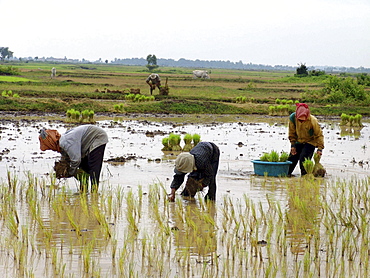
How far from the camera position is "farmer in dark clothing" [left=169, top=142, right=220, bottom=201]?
662 centimetres

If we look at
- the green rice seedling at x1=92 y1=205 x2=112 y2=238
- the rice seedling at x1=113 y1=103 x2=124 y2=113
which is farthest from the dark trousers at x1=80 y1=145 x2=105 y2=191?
the rice seedling at x1=113 y1=103 x2=124 y2=113

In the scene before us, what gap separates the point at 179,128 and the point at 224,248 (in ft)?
40.2

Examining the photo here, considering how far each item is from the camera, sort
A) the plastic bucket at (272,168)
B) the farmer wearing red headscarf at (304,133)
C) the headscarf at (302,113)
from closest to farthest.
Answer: the headscarf at (302,113), the farmer wearing red headscarf at (304,133), the plastic bucket at (272,168)

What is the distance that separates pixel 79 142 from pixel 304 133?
3.67 metres

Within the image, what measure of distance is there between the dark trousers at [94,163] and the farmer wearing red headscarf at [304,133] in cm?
308

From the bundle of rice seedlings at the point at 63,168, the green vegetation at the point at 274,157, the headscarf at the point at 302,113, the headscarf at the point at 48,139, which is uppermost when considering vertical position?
the headscarf at the point at 302,113

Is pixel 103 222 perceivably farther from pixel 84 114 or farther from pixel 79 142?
pixel 84 114

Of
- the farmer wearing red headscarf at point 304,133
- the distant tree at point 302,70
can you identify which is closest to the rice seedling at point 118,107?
the farmer wearing red headscarf at point 304,133

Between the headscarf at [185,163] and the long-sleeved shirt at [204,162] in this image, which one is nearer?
the headscarf at [185,163]

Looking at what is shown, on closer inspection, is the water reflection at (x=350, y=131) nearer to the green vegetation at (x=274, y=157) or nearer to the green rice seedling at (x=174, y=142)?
the green rice seedling at (x=174, y=142)

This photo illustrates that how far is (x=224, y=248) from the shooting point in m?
5.52

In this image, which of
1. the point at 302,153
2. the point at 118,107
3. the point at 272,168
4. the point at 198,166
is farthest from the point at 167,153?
the point at 118,107

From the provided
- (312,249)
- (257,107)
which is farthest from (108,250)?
(257,107)

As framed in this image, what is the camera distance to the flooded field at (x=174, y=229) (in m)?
4.93
